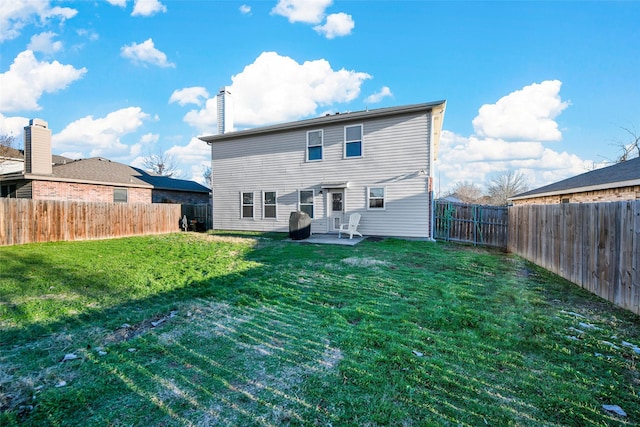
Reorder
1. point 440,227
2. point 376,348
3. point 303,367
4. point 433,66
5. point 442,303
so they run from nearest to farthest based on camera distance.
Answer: point 303,367, point 376,348, point 442,303, point 440,227, point 433,66

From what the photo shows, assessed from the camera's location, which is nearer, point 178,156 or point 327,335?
point 327,335

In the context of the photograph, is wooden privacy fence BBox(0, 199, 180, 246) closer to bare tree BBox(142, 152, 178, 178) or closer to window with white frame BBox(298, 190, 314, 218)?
window with white frame BBox(298, 190, 314, 218)

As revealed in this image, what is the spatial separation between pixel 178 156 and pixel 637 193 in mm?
42654

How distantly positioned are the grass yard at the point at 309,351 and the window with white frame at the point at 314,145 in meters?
8.55

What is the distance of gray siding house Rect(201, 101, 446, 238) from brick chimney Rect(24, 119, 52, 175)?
7.95 meters

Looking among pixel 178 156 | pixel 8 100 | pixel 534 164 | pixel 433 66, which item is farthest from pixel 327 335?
pixel 178 156

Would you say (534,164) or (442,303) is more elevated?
(534,164)

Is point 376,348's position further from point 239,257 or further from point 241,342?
point 239,257

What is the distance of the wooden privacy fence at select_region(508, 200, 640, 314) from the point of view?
12.9ft

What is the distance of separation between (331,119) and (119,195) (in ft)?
47.1


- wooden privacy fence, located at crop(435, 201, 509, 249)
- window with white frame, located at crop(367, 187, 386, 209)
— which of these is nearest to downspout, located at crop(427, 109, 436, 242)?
wooden privacy fence, located at crop(435, 201, 509, 249)

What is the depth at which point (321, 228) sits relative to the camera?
510 inches

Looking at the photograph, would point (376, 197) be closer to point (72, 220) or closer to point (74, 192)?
point (72, 220)

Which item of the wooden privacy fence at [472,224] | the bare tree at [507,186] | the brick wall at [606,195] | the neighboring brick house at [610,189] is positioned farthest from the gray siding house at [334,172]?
the bare tree at [507,186]
